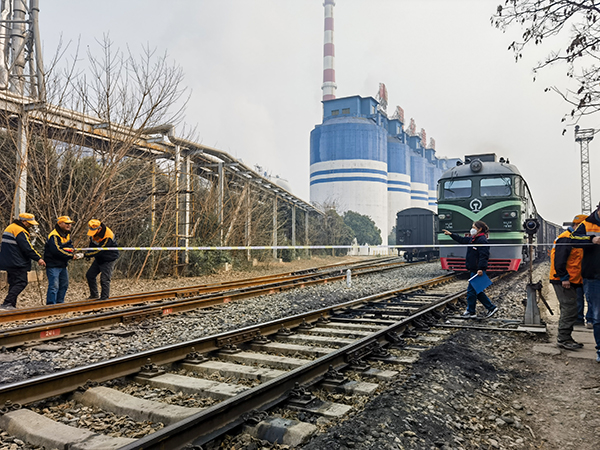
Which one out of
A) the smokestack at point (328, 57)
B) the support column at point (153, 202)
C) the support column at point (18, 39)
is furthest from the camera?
the smokestack at point (328, 57)

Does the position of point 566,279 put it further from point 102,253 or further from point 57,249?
point 57,249

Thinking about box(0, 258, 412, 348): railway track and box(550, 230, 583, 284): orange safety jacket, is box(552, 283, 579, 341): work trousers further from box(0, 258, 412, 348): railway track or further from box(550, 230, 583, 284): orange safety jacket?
box(0, 258, 412, 348): railway track

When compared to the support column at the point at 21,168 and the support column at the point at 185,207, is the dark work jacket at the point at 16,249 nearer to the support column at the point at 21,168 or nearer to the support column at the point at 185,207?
the support column at the point at 21,168

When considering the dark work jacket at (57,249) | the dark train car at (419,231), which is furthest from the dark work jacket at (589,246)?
the dark train car at (419,231)

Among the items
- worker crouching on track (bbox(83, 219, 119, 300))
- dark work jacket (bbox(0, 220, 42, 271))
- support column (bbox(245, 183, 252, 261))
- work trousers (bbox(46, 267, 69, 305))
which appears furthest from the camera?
support column (bbox(245, 183, 252, 261))

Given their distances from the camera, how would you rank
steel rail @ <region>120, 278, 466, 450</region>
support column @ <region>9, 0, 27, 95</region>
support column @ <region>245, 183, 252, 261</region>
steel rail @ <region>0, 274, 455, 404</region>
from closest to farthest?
1. steel rail @ <region>120, 278, 466, 450</region>
2. steel rail @ <region>0, 274, 455, 404</region>
3. support column @ <region>9, 0, 27, 95</region>
4. support column @ <region>245, 183, 252, 261</region>

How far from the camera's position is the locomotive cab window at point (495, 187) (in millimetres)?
13359

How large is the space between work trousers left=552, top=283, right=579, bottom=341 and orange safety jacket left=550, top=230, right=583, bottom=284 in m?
0.16

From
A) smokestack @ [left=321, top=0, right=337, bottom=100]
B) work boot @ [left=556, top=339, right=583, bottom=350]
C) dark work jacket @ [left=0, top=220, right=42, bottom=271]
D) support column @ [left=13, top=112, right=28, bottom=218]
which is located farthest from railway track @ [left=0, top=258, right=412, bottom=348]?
smokestack @ [left=321, top=0, right=337, bottom=100]

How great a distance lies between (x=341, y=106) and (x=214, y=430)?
80.8 m

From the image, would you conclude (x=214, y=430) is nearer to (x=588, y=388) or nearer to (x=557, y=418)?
(x=557, y=418)

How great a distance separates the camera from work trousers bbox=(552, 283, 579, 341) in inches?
230

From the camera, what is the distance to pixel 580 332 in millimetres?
6828

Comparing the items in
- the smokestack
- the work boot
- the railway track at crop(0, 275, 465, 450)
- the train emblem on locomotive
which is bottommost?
the work boot
